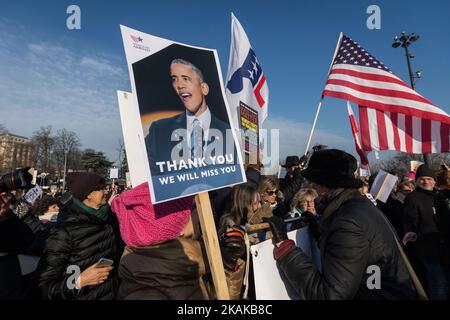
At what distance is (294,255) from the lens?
6.81 ft

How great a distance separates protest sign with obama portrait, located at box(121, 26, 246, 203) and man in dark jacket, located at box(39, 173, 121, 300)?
1.12m

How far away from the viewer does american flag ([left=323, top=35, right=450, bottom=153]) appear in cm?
465

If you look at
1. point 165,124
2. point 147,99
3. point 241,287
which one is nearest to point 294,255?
point 241,287

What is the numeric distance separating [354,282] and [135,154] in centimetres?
206

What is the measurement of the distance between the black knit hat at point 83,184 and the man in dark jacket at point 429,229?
4579 mm

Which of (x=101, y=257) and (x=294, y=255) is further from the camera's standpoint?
(x=101, y=257)

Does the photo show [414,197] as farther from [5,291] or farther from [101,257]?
[5,291]

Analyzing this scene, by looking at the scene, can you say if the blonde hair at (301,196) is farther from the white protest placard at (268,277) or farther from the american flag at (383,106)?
the white protest placard at (268,277)

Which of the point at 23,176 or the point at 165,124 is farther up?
the point at 165,124

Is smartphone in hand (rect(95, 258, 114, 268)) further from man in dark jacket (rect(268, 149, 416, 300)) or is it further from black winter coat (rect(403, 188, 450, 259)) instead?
black winter coat (rect(403, 188, 450, 259))

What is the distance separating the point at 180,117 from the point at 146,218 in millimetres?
749

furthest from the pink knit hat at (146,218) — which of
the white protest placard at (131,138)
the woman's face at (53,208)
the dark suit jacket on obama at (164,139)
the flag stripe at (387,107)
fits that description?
the woman's face at (53,208)

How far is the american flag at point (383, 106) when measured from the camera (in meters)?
4.65

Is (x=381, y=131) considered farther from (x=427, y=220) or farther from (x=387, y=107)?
(x=427, y=220)
